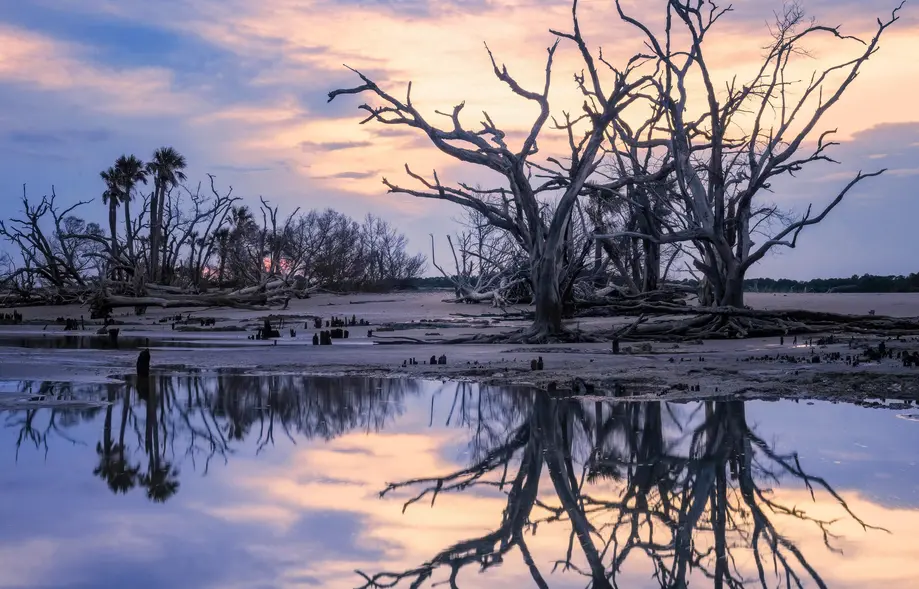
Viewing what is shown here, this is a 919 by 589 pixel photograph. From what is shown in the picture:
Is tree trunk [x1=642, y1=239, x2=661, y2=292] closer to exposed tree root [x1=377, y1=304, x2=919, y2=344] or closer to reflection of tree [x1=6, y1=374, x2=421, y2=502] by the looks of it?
exposed tree root [x1=377, y1=304, x2=919, y2=344]

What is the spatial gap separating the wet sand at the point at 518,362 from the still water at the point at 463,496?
50.4 inches

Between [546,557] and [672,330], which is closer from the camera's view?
[546,557]

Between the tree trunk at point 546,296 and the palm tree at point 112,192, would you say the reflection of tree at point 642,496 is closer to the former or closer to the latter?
the tree trunk at point 546,296

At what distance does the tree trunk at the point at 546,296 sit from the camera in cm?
1725

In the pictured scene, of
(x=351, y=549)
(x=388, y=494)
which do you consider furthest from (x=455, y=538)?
(x=388, y=494)

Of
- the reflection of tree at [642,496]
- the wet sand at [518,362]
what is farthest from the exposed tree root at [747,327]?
the reflection of tree at [642,496]

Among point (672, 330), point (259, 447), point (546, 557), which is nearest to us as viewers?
point (546, 557)

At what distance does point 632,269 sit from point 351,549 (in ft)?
83.3

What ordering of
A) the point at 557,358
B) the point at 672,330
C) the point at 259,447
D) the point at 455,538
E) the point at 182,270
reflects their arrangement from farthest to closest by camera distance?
the point at 182,270
the point at 672,330
the point at 557,358
the point at 259,447
the point at 455,538

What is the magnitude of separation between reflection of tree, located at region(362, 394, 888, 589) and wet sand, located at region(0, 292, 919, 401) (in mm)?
2025

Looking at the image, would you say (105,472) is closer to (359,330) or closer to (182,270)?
(359,330)

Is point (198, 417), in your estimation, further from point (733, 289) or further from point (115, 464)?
point (733, 289)

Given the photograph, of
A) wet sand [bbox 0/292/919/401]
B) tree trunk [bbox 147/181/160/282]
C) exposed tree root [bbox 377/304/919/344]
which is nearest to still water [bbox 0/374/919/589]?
wet sand [bbox 0/292/919/401]

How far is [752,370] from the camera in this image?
12438mm
